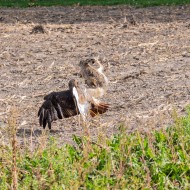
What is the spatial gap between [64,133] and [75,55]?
5845 millimetres

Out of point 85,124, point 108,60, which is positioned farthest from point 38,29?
point 85,124

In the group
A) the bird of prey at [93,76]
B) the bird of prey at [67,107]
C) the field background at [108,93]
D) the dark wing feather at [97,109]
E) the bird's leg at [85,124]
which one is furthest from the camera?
the bird of prey at [93,76]

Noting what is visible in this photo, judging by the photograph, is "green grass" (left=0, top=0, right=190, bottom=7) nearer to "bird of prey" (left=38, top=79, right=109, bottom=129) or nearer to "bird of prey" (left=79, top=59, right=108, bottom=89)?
"bird of prey" (left=79, top=59, right=108, bottom=89)

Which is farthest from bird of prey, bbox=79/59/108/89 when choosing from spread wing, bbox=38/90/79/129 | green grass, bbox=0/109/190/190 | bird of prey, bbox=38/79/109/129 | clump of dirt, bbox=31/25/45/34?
clump of dirt, bbox=31/25/45/34

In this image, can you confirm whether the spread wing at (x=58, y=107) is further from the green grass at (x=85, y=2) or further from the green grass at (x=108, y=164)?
the green grass at (x=85, y=2)

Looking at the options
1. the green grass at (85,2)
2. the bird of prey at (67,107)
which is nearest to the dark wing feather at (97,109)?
the bird of prey at (67,107)

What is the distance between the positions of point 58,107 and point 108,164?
2.19 metres

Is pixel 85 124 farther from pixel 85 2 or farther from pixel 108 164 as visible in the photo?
pixel 85 2

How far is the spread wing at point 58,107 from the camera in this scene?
10.1 m

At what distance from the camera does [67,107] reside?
33.5 ft

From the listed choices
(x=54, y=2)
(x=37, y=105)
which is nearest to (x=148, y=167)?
(x=37, y=105)

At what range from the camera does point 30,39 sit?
18203mm

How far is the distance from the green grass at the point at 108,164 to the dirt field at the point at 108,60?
275mm

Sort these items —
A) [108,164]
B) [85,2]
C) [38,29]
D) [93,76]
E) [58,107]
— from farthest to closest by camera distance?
[85,2] → [38,29] → [93,76] → [58,107] → [108,164]
